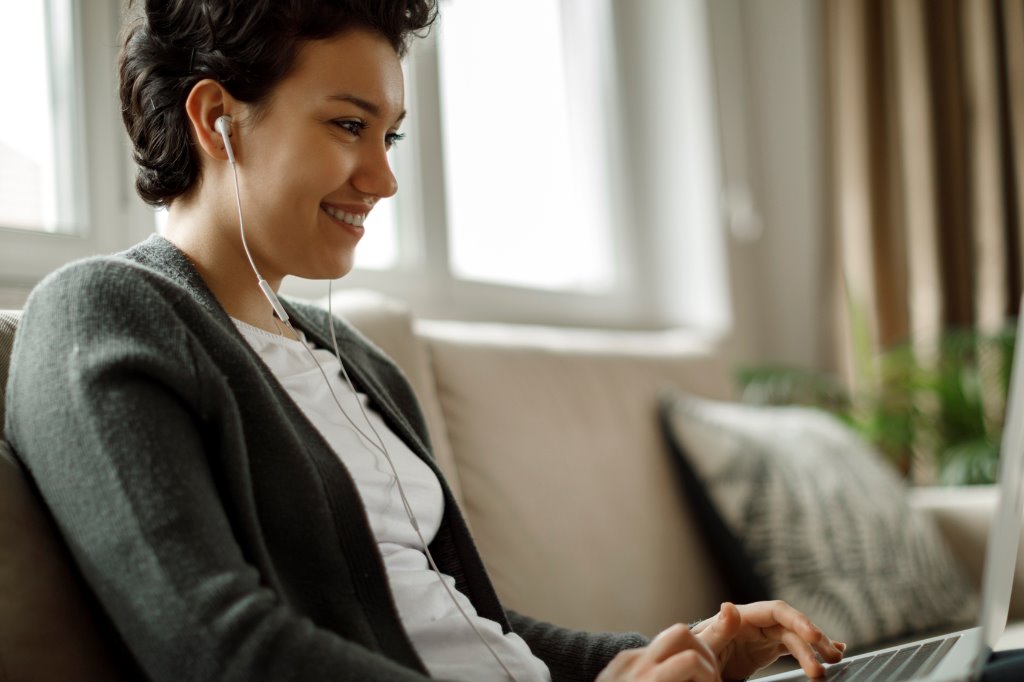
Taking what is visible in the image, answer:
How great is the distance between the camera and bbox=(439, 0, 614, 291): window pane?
244 cm

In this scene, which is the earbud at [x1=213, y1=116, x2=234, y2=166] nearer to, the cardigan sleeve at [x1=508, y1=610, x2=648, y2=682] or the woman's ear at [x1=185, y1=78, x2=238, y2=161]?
the woman's ear at [x1=185, y1=78, x2=238, y2=161]

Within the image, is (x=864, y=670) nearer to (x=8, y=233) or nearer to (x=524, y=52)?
(x=8, y=233)

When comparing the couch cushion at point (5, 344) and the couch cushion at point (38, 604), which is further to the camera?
the couch cushion at point (5, 344)

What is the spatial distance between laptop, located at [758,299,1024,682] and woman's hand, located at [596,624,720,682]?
16cm

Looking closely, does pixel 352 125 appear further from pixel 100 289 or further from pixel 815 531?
pixel 815 531

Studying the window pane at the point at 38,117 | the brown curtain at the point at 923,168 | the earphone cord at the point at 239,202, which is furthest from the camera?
the brown curtain at the point at 923,168

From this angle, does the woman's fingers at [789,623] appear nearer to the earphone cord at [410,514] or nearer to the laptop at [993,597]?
the laptop at [993,597]

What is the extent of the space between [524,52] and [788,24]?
1048 millimetres

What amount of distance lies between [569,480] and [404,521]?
2.32 feet

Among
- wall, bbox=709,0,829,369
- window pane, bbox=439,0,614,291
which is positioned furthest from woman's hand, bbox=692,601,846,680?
wall, bbox=709,0,829,369

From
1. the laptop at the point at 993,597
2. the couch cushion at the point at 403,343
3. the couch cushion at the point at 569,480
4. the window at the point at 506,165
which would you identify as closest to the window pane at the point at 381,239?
the window at the point at 506,165

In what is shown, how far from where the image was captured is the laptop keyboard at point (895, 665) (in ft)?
2.82

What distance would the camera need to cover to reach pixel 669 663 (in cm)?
76

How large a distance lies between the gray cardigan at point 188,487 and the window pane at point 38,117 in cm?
58
